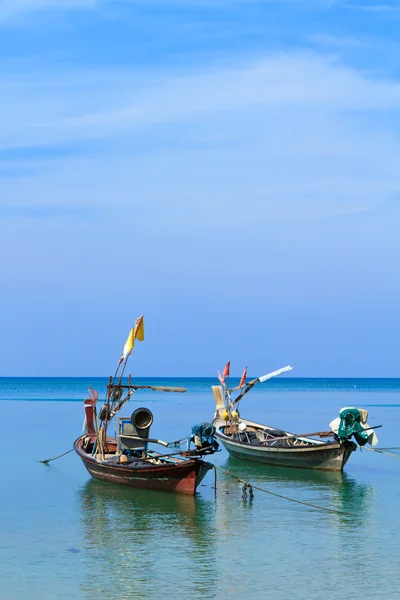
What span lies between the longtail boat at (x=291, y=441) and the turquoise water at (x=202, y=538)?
44cm

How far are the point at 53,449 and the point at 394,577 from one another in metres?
20.9

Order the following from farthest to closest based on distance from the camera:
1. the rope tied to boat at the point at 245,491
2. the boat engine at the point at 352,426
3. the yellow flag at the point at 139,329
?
the boat engine at the point at 352,426
the yellow flag at the point at 139,329
the rope tied to boat at the point at 245,491

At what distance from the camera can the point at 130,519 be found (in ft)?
60.4

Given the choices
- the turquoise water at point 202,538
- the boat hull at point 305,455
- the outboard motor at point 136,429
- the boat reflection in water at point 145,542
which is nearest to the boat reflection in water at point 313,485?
the turquoise water at point 202,538

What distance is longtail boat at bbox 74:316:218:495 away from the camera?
19.8m

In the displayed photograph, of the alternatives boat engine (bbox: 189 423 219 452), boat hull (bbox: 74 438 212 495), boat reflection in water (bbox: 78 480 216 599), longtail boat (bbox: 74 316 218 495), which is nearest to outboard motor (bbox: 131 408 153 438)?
longtail boat (bbox: 74 316 218 495)

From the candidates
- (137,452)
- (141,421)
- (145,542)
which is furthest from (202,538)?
(137,452)

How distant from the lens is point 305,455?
83.3 ft

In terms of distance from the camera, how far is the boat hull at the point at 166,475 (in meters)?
19.8

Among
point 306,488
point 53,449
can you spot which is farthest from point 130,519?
point 53,449

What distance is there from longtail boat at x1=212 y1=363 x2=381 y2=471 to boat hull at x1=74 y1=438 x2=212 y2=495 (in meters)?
5.69

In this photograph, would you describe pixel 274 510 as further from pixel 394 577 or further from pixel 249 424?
pixel 249 424

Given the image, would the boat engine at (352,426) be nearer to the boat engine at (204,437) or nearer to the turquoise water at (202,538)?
the turquoise water at (202,538)

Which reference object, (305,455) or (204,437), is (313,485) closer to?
(305,455)
